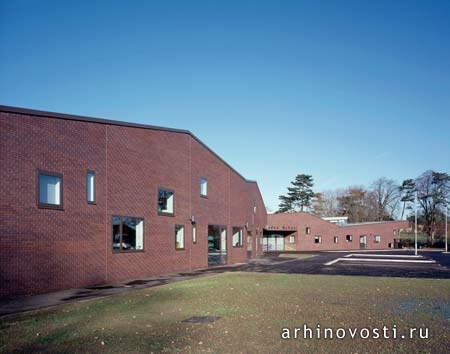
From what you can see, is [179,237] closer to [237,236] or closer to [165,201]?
[165,201]

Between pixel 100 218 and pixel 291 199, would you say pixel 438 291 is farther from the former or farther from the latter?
pixel 291 199

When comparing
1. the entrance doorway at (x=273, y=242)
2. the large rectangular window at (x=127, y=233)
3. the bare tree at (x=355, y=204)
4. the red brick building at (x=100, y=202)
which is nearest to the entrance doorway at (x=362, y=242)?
the entrance doorway at (x=273, y=242)

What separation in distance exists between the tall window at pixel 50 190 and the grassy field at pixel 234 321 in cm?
421

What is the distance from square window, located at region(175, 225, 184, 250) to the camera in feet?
77.9

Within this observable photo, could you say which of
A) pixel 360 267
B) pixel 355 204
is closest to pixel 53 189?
pixel 360 267

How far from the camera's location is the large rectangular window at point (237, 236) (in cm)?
3416

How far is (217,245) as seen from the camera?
2988 centimetres

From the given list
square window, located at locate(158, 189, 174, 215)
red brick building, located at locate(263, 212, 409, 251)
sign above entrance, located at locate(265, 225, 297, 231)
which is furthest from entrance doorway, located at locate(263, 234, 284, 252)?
square window, located at locate(158, 189, 174, 215)

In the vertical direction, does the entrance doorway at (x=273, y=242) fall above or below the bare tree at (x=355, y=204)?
below

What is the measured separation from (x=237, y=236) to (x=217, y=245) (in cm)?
530

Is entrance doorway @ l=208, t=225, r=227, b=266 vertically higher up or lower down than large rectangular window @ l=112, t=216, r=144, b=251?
lower down

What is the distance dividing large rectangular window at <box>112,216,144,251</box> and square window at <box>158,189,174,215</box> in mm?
1791

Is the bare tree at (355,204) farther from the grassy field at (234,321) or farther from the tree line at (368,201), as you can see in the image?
the grassy field at (234,321)

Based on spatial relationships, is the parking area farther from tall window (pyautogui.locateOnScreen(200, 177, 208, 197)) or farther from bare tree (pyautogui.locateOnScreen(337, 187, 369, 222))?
bare tree (pyautogui.locateOnScreen(337, 187, 369, 222))
